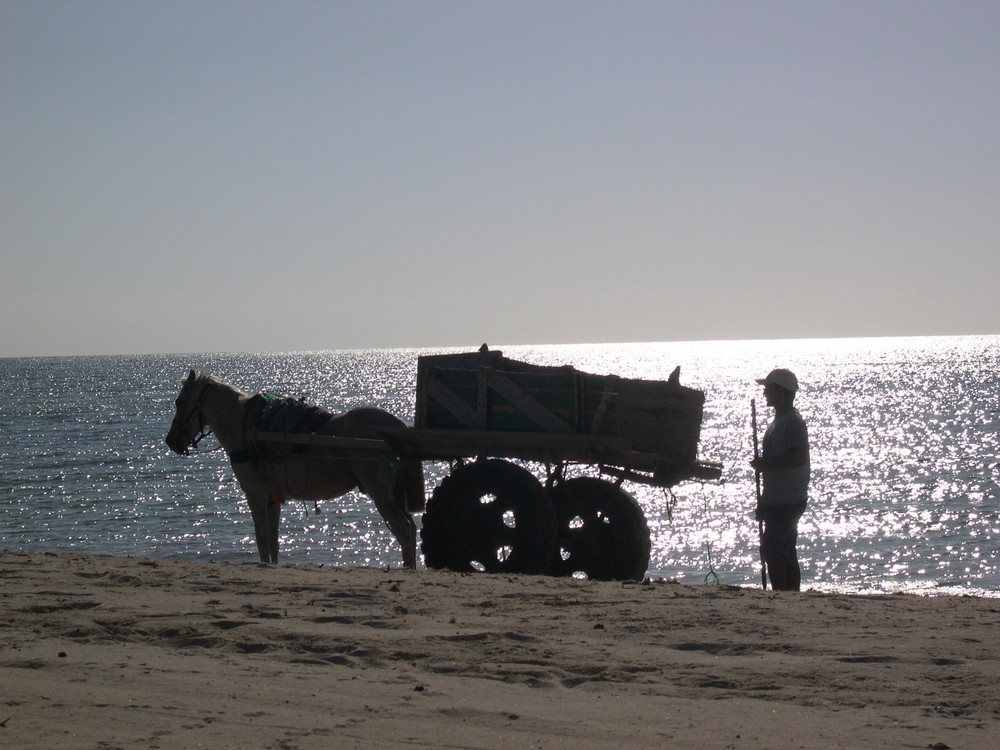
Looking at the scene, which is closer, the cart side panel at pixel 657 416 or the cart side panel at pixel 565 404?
the cart side panel at pixel 565 404

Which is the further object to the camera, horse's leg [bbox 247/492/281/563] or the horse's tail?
horse's leg [bbox 247/492/281/563]

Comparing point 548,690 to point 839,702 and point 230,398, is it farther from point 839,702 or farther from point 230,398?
point 230,398

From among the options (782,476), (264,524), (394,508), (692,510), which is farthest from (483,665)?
(692,510)

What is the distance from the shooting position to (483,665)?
5.75 m

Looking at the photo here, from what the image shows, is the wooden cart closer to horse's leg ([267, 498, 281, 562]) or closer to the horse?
the horse

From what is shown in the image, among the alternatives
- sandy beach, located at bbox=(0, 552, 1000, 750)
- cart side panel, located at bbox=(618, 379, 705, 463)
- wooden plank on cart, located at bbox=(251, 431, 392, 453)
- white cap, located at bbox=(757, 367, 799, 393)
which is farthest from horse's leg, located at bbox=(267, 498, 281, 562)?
white cap, located at bbox=(757, 367, 799, 393)

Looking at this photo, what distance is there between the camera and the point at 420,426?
960 centimetres

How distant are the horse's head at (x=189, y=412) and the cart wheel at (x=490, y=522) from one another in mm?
3405

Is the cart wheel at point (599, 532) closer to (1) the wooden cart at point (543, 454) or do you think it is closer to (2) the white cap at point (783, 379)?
(1) the wooden cart at point (543, 454)

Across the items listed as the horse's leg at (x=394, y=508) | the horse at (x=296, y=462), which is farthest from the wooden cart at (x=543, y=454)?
the horse's leg at (x=394, y=508)

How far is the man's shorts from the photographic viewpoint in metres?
8.78

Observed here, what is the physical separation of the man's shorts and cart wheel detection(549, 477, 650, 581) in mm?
1158

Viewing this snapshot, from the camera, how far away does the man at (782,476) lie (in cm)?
863

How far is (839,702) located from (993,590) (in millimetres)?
15475
